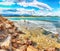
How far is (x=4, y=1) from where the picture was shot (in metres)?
1.74

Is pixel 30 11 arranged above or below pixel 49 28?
above

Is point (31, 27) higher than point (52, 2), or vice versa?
point (52, 2)

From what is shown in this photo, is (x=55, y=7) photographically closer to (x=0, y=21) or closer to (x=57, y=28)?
(x=57, y=28)

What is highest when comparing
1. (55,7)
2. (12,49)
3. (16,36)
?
(55,7)

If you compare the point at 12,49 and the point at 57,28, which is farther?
the point at 57,28

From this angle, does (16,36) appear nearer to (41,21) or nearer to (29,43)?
(29,43)

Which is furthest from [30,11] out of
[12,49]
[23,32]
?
[12,49]

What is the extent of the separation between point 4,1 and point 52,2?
51 centimetres

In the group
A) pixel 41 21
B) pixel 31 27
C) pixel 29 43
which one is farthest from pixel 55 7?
pixel 29 43

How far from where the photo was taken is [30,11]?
177 cm

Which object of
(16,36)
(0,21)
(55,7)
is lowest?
(16,36)

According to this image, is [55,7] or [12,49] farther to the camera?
[55,7]

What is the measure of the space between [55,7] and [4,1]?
1.80ft

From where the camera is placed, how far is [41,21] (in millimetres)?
1764
